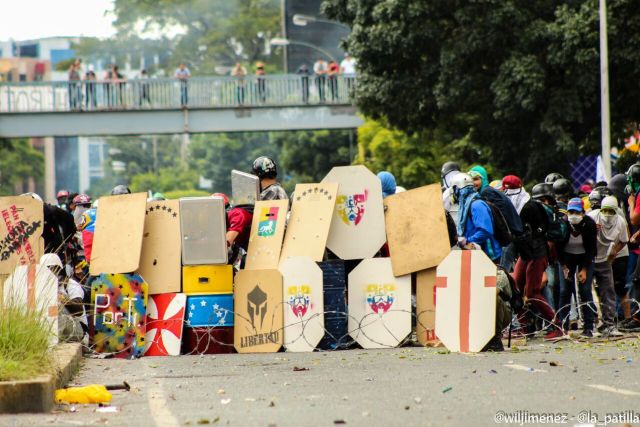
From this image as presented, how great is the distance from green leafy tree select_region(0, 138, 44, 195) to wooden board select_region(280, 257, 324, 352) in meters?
78.6

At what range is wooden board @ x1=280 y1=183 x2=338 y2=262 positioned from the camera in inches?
562

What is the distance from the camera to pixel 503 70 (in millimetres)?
33219

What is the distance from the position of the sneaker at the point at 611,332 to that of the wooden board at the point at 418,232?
2.32 m

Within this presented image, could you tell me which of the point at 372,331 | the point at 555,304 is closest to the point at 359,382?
the point at 372,331

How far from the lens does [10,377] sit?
9469 millimetres

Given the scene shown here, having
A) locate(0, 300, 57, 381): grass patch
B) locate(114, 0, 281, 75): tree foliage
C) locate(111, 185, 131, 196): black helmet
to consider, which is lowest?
locate(0, 300, 57, 381): grass patch

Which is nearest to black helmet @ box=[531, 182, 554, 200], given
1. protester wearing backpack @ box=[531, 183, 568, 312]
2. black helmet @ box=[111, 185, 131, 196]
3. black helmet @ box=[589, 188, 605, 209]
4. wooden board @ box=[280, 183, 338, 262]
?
protester wearing backpack @ box=[531, 183, 568, 312]

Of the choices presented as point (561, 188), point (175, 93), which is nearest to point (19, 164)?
point (175, 93)

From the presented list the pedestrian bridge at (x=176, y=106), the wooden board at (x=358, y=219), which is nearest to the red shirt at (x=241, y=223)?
the wooden board at (x=358, y=219)

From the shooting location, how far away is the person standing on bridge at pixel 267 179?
14.9 meters

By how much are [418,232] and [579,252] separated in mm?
2357

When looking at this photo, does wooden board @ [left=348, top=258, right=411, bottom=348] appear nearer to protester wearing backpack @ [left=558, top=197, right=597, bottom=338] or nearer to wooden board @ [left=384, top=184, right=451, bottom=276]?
wooden board @ [left=384, top=184, right=451, bottom=276]

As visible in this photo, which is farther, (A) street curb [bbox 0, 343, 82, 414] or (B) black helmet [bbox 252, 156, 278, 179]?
(B) black helmet [bbox 252, 156, 278, 179]

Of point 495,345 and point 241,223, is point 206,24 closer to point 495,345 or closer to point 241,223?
point 241,223
